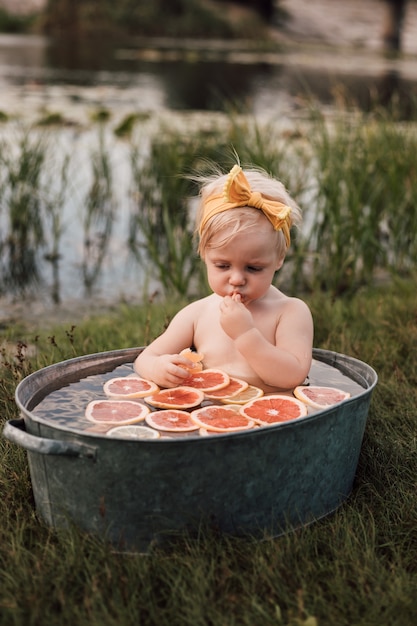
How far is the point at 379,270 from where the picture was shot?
5621 mm

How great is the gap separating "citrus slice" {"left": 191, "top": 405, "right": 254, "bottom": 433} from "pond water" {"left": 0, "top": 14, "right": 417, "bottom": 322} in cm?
288

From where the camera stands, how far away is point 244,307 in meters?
2.49

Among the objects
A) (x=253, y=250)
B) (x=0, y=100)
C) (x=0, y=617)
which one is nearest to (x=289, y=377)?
(x=253, y=250)

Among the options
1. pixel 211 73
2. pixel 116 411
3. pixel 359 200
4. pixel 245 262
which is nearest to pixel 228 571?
pixel 116 411

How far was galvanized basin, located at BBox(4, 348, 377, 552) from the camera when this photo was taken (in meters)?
2.00

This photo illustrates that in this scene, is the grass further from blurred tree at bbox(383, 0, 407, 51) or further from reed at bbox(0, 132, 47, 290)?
blurred tree at bbox(383, 0, 407, 51)

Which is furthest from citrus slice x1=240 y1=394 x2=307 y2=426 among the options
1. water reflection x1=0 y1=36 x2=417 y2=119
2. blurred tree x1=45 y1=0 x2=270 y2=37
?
A: blurred tree x1=45 y1=0 x2=270 y2=37

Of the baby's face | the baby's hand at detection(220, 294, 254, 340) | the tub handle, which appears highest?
the baby's face

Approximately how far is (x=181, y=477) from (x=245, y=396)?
0.58 m

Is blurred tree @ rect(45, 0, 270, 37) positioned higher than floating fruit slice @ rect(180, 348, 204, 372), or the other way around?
blurred tree @ rect(45, 0, 270, 37)

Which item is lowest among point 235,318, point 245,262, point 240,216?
point 235,318

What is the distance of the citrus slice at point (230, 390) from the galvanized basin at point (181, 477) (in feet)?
1.37

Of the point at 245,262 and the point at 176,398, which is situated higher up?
the point at 245,262

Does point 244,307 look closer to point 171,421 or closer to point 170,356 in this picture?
point 170,356
